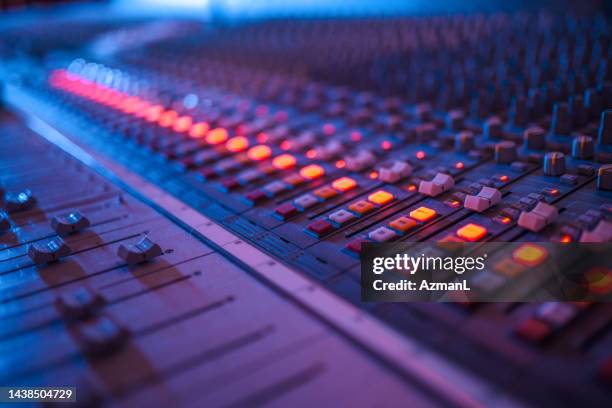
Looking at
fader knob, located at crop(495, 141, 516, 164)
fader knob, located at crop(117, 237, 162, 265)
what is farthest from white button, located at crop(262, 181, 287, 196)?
fader knob, located at crop(495, 141, 516, 164)

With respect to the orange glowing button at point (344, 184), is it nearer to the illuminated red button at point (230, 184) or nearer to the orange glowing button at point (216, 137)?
the illuminated red button at point (230, 184)

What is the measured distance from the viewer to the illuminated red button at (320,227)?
A: 4.38 feet

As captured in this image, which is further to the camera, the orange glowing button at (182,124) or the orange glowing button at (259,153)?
the orange glowing button at (182,124)

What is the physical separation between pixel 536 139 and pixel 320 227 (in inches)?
29.9

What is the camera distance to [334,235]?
133 centimetres

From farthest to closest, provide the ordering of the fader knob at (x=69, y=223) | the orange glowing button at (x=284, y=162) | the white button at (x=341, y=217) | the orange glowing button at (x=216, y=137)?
the orange glowing button at (x=216, y=137) < the orange glowing button at (x=284, y=162) < the fader knob at (x=69, y=223) < the white button at (x=341, y=217)

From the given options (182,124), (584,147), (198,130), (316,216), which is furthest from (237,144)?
(584,147)

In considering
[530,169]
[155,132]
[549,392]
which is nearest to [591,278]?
[549,392]

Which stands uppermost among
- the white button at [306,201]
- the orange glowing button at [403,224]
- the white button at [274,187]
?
the orange glowing button at [403,224]

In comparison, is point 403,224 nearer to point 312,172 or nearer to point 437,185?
point 437,185

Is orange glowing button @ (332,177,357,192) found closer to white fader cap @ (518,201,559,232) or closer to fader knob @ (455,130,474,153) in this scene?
fader knob @ (455,130,474,153)

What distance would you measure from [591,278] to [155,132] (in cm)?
191

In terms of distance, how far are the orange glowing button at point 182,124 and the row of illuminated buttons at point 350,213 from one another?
119 cm

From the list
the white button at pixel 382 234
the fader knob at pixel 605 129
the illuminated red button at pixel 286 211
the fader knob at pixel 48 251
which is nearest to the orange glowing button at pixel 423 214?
the white button at pixel 382 234
